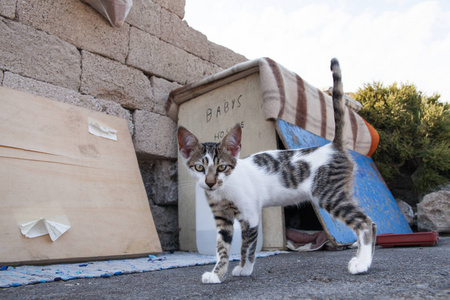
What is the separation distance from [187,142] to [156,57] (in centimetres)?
232

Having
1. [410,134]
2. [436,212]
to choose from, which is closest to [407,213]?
[436,212]

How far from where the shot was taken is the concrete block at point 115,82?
3332 millimetres

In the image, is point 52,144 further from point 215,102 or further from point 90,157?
point 215,102

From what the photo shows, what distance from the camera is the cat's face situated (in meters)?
1.81

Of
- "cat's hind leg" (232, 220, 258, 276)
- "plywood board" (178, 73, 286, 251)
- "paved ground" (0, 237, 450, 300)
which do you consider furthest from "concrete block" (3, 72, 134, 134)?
"cat's hind leg" (232, 220, 258, 276)

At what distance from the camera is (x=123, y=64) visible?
3.64 meters

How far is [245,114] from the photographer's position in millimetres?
3525

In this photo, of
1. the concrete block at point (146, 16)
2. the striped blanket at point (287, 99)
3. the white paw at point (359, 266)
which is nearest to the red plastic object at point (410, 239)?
the striped blanket at point (287, 99)

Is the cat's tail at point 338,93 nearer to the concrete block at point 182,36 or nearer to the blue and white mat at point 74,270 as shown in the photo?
the blue and white mat at point 74,270

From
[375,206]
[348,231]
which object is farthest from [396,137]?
[348,231]

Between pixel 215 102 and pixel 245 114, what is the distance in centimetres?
45

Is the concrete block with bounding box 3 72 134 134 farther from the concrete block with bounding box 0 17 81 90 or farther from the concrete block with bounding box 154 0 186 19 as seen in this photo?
the concrete block with bounding box 154 0 186 19

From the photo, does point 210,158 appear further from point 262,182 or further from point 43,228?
point 43,228

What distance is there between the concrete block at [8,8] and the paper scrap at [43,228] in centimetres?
178
